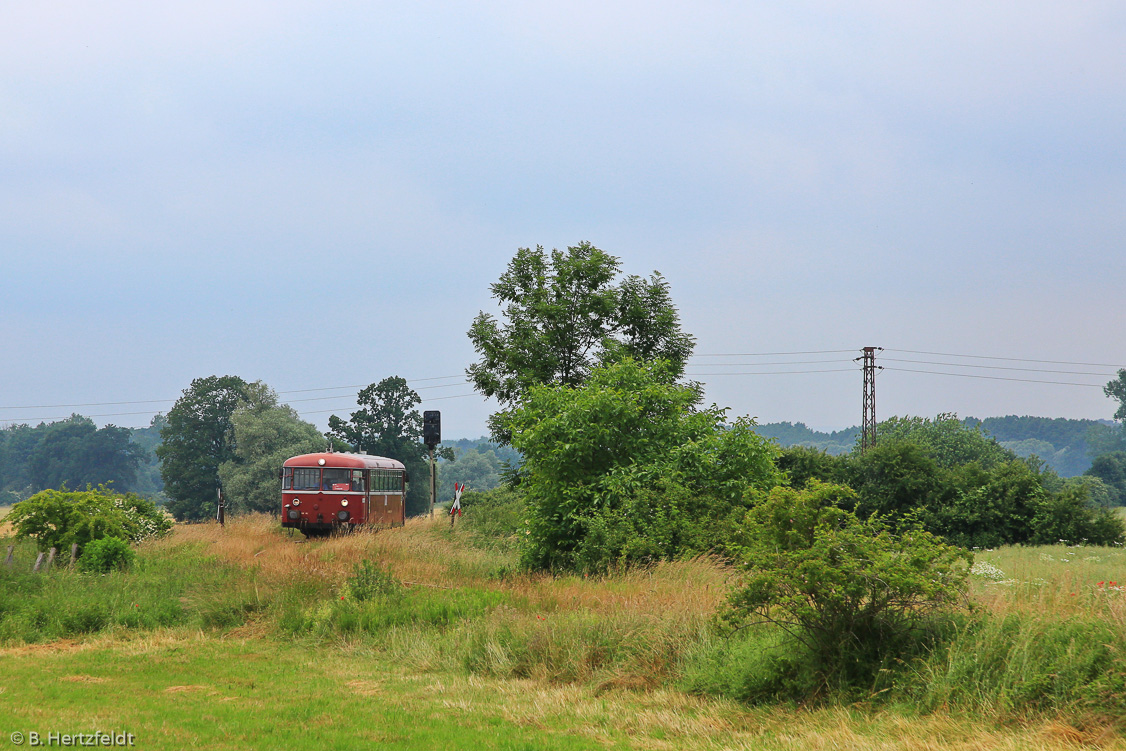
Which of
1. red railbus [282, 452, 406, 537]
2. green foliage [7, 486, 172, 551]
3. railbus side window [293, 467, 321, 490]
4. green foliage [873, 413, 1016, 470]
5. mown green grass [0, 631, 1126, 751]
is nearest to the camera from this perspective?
mown green grass [0, 631, 1126, 751]

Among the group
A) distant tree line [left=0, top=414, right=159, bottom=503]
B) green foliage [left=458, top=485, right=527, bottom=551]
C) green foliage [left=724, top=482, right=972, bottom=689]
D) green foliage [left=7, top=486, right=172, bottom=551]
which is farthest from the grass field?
distant tree line [left=0, top=414, right=159, bottom=503]

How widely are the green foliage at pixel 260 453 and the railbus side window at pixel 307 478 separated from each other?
3318 centimetres

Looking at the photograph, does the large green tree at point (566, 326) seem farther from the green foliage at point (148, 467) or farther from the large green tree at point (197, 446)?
the green foliage at point (148, 467)

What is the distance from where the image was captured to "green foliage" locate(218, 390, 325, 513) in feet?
218

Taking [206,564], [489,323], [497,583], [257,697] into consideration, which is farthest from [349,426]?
[257,697]

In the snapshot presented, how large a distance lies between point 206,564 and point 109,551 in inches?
78.5

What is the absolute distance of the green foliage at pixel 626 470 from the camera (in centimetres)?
1719

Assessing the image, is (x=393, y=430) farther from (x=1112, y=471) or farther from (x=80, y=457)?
(x=1112, y=471)

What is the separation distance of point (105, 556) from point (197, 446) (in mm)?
60693

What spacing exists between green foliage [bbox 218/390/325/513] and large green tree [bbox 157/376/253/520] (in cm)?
319

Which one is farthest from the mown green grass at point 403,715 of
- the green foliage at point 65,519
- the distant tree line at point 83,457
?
the distant tree line at point 83,457

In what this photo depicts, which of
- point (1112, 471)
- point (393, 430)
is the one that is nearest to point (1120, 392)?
point (1112, 471)

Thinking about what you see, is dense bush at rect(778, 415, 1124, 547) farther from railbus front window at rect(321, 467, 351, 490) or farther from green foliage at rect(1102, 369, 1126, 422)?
green foliage at rect(1102, 369, 1126, 422)

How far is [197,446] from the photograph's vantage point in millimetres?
75312
